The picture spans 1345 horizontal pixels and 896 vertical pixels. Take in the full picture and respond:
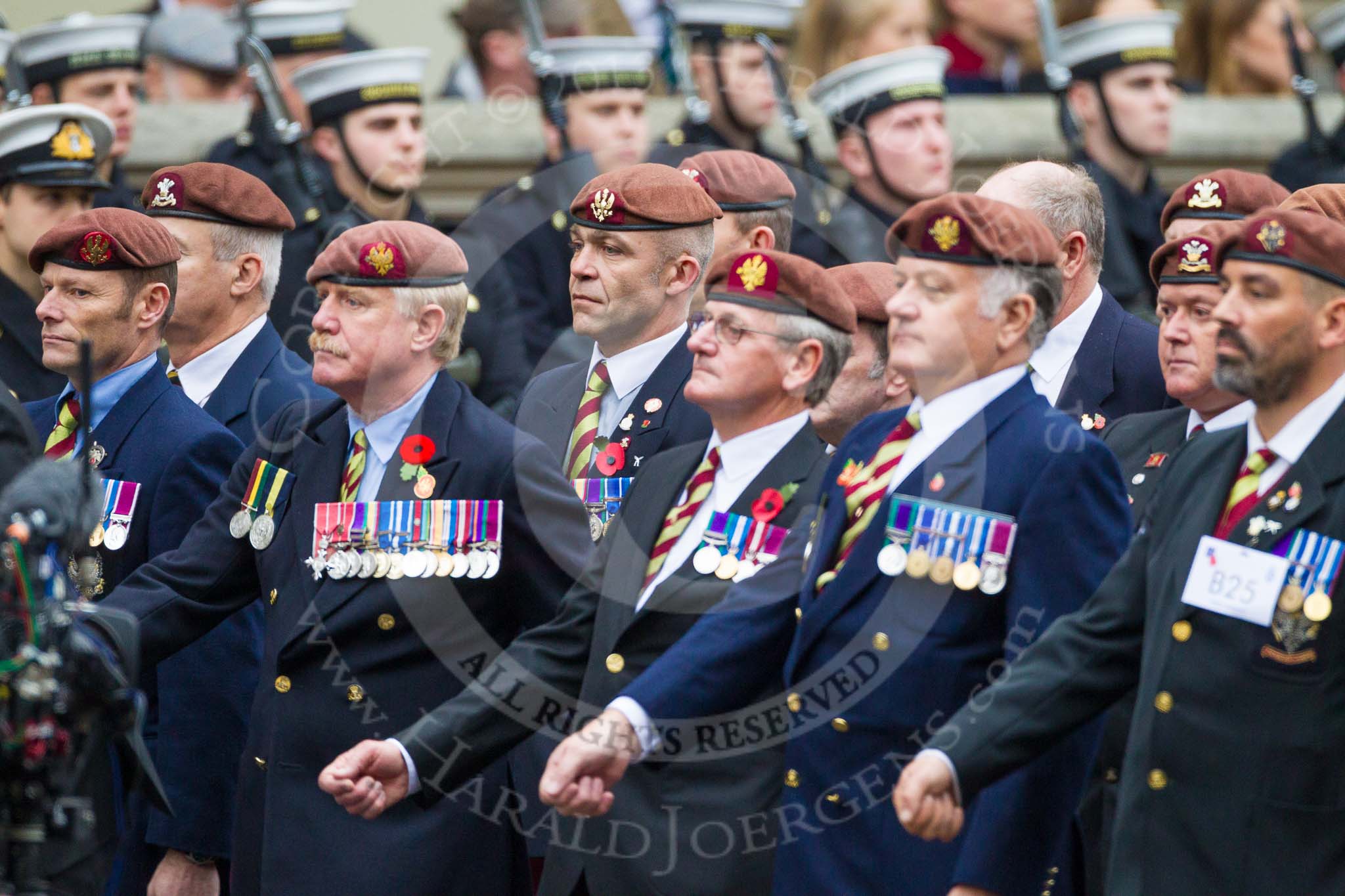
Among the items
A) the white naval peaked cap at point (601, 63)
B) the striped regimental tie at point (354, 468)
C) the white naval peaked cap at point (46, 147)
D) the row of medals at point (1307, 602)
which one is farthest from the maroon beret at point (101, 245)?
the row of medals at point (1307, 602)

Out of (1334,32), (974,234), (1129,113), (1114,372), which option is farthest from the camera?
(1334,32)

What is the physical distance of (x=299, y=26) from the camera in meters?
9.14

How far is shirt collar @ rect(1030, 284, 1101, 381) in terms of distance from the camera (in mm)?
5969

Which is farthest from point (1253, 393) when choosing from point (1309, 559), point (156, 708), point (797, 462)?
point (156, 708)

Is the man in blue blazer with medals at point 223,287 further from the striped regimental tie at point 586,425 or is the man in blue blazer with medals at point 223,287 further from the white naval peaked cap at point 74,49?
the white naval peaked cap at point 74,49

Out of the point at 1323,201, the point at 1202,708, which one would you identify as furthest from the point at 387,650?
the point at 1323,201

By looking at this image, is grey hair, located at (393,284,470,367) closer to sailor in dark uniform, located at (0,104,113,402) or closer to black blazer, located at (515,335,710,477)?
black blazer, located at (515,335,710,477)

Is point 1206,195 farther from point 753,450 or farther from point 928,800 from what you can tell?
point 928,800

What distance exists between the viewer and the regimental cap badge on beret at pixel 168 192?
6.56m

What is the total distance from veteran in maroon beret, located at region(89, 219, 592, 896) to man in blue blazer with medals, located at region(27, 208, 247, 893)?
1.01 ft

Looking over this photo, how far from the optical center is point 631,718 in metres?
4.61

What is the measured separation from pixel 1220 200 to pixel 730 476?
201 centimetres

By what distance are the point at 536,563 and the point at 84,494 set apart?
1.23 meters

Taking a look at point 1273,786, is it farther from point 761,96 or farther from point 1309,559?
point 761,96
